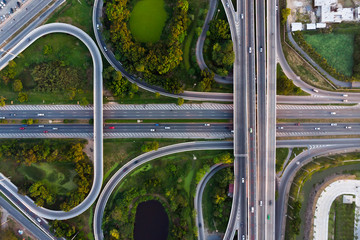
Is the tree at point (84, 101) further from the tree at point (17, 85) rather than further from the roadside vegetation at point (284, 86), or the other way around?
the roadside vegetation at point (284, 86)

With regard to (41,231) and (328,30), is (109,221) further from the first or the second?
(328,30)

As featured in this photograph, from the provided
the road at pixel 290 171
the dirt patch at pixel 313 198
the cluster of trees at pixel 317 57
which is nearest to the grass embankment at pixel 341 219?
the dirt patch at pixel 313 198

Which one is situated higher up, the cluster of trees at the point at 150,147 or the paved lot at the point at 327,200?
the cluster of trees at the point at 150,147

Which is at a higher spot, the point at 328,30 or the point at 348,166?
the point at 328,30

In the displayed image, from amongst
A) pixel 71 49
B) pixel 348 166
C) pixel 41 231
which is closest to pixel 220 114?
pixel 348 166

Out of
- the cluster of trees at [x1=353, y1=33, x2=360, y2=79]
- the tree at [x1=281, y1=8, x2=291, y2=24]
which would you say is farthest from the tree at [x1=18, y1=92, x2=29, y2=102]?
the cluster of trees at [x1=353, y1=33, x2=360, y2=79]

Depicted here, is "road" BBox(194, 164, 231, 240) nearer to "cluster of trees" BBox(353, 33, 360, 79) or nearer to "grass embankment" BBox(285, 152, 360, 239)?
"grass embankment" BBox(285, 152, 360, 239)
